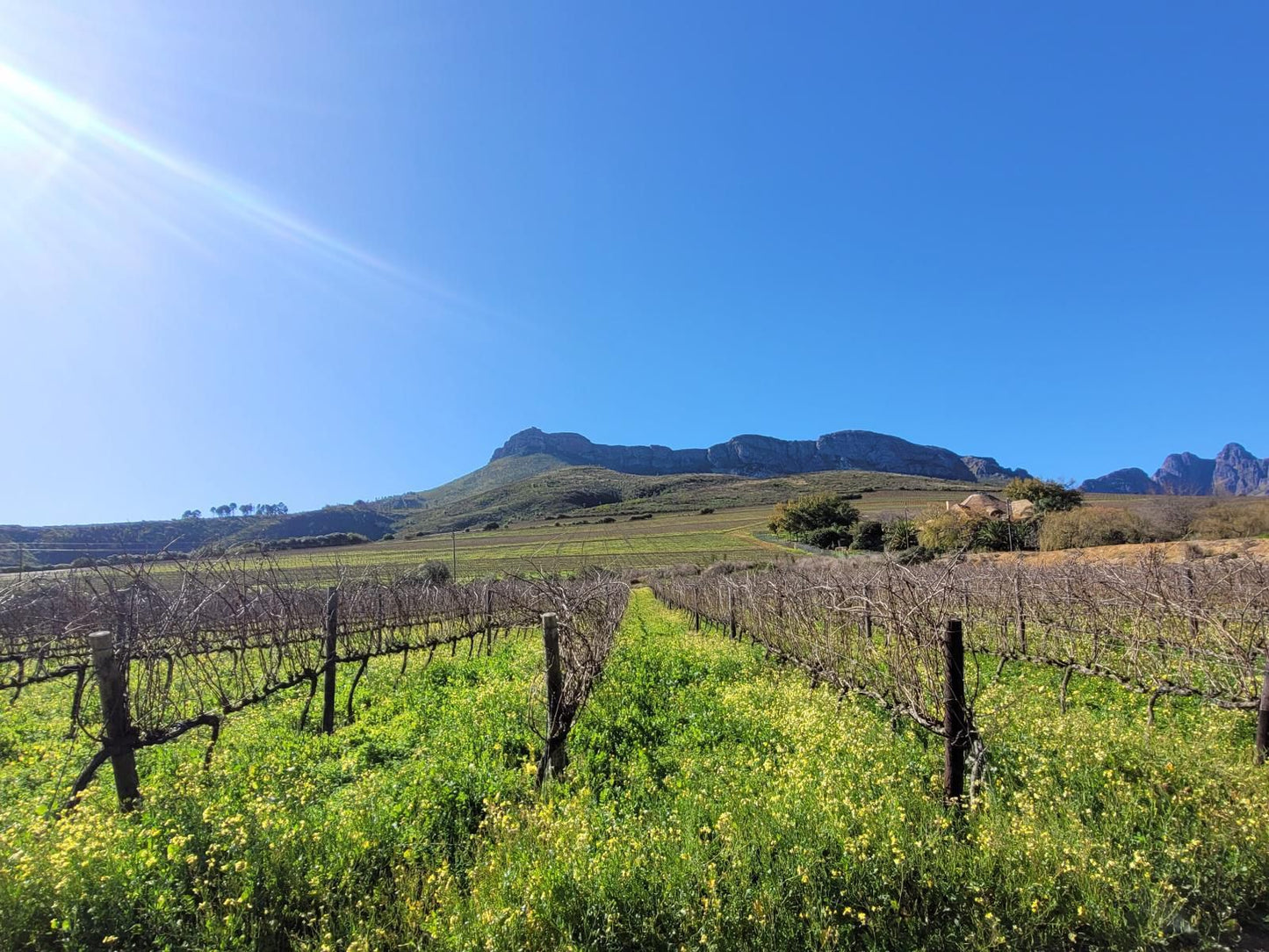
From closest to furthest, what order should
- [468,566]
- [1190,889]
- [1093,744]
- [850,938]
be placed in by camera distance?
[850,938], [1190,889], [1093,744], [468,566]

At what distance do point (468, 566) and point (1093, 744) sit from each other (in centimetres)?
5372

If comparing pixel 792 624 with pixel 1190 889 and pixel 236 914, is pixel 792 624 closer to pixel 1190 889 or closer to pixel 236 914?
pixel 1190 889

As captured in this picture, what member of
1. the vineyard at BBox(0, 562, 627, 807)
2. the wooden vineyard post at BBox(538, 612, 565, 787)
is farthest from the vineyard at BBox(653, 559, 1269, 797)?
the vineyard at BBox(0, 562, 627, 807)

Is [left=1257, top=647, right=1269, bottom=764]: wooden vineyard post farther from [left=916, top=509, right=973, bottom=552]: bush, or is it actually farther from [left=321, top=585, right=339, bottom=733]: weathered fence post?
[left=916, top=509, right=973, bottom=552]: bush

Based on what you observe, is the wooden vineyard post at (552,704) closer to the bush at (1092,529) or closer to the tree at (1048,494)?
the bush at (1092,529)

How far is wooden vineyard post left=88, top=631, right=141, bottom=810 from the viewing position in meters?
4.42

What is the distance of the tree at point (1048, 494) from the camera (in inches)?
1860

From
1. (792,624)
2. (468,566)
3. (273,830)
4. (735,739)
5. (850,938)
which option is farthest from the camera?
(468,566)

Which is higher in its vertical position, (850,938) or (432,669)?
(850,938)

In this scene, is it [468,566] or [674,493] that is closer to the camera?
[468,566]

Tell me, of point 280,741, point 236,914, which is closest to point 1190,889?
point 236,914

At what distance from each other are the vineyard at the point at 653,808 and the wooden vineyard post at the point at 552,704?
4 centimetres

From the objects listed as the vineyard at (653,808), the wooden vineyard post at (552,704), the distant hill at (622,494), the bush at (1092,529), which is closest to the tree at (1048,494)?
the bush at (1092,529)

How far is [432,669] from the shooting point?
11758 mm
